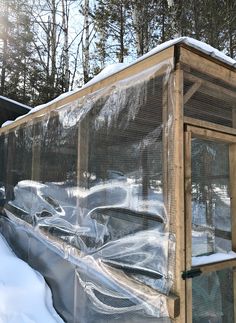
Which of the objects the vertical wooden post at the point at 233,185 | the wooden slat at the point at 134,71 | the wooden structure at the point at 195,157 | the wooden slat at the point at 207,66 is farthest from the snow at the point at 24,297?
the wooden slat at the point at 207,66

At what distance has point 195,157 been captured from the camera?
7.57ft

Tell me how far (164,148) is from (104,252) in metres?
1.05

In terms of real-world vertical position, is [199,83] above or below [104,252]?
above

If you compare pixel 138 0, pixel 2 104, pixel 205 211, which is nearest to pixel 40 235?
pixel 205 211

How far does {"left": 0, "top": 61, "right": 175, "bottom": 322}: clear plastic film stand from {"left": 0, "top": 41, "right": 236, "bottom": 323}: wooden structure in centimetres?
5

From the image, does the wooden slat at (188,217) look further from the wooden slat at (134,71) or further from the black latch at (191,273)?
the wooden slat at (134,71)

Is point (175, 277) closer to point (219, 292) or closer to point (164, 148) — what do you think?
point (219, 292)

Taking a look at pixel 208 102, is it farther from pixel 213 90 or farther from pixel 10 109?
pixel 10 109

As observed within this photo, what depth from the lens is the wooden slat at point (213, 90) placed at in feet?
7.21

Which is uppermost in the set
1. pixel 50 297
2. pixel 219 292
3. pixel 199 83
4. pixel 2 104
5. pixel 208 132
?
pixel 2 104

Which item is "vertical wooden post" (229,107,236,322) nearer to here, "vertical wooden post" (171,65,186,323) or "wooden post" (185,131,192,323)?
"wooden post" (185,131,192,323)

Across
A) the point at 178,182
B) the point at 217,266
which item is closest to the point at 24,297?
the point at 217,266

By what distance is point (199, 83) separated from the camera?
87.4 inches

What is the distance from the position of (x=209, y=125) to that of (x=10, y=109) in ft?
19.6
